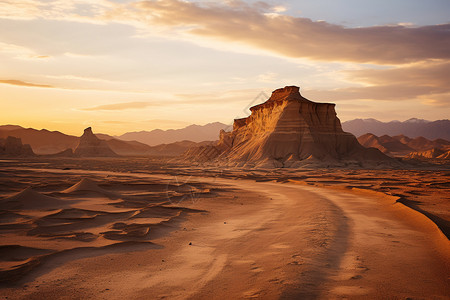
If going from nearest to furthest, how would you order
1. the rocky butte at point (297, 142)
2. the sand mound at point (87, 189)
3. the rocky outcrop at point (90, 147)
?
the sand mound at point (87, 189) → the rocky butte at point (297, 142) → the rocky outcrop at point (90, 147)

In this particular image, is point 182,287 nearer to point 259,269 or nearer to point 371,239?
point 259,269

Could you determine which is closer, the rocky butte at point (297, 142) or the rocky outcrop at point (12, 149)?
the rocky butte at point (297, 142)

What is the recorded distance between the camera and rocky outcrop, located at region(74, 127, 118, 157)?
123938 mm

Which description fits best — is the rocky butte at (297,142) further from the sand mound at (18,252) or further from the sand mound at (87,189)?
the sand mound at (18,252)

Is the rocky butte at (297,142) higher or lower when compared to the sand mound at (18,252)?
higher

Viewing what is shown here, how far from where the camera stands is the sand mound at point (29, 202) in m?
13.1

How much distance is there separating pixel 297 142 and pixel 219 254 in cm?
5441

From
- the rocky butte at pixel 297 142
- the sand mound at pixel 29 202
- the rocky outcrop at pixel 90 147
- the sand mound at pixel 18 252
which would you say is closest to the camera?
the sand mound at pixel 18 252

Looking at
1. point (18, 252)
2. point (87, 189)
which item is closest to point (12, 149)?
point (87, 189)

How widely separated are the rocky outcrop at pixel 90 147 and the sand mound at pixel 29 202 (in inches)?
4555

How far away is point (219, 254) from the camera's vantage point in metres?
7.57

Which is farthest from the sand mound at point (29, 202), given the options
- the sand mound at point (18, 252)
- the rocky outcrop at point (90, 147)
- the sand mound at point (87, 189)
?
the rocky outcrop at point (90, 147)

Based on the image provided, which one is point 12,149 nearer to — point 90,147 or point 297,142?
point 90,147

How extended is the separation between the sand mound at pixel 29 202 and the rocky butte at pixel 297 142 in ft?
139
